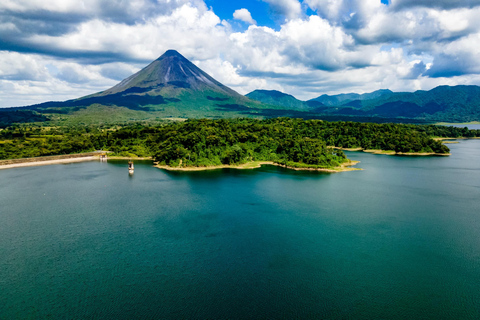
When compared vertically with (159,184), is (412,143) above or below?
above

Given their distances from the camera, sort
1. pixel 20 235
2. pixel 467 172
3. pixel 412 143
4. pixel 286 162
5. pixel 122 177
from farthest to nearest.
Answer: pixel 412 143
pixel 286 162
pixel 467 172
pixel 122 177
pixel 20 235

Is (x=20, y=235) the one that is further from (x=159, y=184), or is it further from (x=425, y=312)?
(x=425, y=312)

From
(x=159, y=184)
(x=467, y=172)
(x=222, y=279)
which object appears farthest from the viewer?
(x=467, y=172)

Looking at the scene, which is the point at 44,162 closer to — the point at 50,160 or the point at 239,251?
the point at 50,160

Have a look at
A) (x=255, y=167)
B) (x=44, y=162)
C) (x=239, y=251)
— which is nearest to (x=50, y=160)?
(x=44, y=162)

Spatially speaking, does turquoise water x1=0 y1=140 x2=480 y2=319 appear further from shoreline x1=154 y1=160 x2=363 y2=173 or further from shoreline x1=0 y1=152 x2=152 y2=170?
shoreline x1=0 y1=152 x2=152 y2=170

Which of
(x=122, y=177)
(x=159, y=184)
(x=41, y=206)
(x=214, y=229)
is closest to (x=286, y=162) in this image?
(x=159, y=184)

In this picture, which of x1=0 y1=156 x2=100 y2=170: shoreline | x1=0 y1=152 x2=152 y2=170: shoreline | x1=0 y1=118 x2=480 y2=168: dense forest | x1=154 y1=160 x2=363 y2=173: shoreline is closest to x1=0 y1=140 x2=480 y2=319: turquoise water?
x1=154 y1=160 x2=363 y2=173: shoreline
